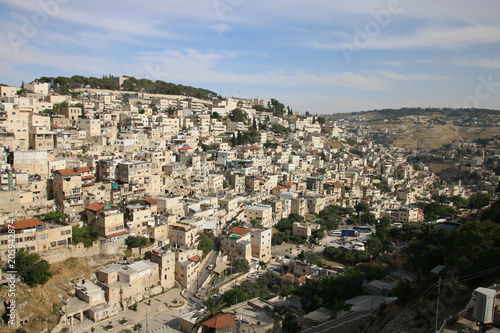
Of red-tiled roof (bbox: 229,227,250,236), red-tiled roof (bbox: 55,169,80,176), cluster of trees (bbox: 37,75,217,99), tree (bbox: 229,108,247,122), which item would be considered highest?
cluster of trees (bbox: 37,75,217,99)

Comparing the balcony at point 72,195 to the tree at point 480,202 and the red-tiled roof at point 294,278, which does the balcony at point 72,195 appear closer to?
the red-tiled roof at point 294,278

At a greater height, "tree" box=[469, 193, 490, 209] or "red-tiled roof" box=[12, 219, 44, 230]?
"red-tiled roof" box=[12, 219, 44, 230]

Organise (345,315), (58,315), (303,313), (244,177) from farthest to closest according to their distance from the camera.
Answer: (244,177)
(303,313)
(58,315)
(345,315)

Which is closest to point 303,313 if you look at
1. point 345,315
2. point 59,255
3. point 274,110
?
point 345,315

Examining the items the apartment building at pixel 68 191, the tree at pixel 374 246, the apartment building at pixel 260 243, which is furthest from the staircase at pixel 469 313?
the apartment building at pixel 68 191

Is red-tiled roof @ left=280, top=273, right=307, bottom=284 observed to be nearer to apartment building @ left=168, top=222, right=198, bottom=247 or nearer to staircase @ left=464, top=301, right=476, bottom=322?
apartment building @ left=168, top=222, right=198, bottom=247

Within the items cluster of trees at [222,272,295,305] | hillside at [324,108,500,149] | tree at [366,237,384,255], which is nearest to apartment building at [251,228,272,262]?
cluster of trees at [222,272,295,305]

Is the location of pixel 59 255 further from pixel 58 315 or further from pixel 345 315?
pixel 345 315
